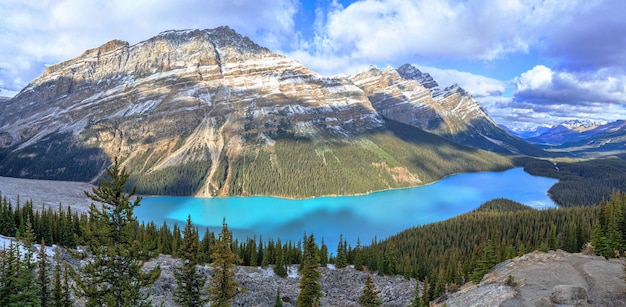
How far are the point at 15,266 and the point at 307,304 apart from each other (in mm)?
25270

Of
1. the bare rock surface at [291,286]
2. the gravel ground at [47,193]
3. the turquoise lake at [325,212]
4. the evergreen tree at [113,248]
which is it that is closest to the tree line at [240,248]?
the evergreen tree at [113,248]

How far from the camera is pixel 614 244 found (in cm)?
4506

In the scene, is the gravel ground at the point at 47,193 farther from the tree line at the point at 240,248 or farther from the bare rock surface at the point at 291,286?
the bare rock surface at the point at 291,286

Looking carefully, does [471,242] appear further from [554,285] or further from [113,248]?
[113,248]

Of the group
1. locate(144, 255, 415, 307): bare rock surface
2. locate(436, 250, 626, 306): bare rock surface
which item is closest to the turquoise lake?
locate(144, 255, 415, 307): bare rock surface

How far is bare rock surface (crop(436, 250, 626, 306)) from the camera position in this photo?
28.1 metres

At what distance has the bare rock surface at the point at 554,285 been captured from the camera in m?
28.1

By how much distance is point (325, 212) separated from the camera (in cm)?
14875

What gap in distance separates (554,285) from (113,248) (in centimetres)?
3567

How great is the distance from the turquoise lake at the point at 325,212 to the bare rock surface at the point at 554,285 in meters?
66.5

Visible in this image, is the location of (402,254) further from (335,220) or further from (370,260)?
(335,220)

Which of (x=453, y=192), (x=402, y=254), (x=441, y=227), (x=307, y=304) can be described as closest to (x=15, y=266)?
(x=307, y=304)

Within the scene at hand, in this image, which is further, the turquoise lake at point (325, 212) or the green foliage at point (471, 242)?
the turquoise lake at point (325, 212)

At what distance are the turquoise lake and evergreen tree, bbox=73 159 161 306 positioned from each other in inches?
A: 3429
